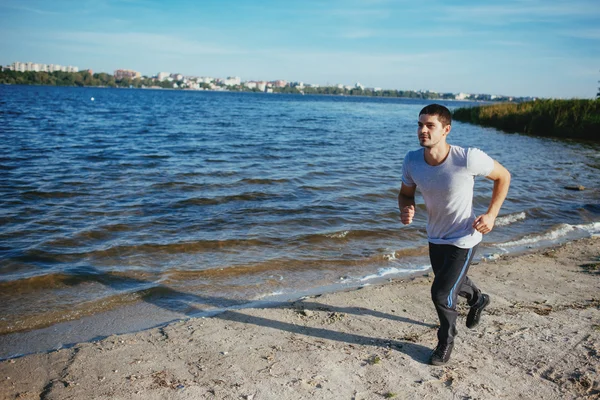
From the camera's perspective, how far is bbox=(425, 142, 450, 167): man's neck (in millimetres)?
4160

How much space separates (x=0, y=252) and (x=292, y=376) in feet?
20.7

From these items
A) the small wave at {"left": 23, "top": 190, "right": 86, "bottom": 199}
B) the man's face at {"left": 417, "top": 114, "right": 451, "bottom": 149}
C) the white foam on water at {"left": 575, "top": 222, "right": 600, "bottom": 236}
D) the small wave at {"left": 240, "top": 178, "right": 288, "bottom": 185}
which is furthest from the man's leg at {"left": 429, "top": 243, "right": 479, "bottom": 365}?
the small wave at {"left": 23, "top": 190, "right": 86, "bottom": 199}

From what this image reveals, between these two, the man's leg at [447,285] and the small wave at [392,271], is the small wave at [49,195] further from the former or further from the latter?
the man's leg at [447,285]

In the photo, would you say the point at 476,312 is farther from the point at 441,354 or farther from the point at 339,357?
the point at 339,357

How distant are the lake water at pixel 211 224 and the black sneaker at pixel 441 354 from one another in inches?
103

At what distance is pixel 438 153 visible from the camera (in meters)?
4.18

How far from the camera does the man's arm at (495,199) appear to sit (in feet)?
13.3

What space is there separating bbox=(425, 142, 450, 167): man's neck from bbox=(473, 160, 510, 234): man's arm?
0.42 meters

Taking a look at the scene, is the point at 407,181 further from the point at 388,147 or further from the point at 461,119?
the point at 461,119

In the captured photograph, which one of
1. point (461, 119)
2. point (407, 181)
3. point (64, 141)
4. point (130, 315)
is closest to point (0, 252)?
point (130, 315)

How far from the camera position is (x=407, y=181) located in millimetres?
4539

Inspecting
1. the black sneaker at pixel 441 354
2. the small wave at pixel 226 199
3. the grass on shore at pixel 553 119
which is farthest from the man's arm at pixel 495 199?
the grass on shore at pixel 553 119

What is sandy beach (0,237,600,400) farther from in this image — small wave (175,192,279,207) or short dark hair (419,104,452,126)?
small wave (175,192,279,207)

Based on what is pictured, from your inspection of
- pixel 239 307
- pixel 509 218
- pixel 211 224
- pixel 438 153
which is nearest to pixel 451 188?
pixel 438 153
